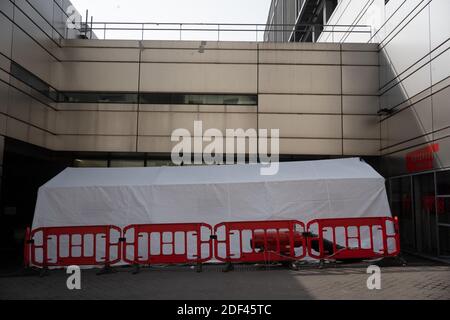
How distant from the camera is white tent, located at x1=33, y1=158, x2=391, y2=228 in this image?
43.2 feet

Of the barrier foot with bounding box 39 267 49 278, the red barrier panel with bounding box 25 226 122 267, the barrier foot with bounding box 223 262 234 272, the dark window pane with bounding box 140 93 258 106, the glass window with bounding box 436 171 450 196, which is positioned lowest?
the barrier foot with bounding box 39 267 49 278

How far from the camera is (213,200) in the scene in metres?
13.3

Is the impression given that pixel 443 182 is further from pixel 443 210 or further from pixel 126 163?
pixel 126 163

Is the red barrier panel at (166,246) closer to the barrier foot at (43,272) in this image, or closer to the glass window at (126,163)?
the barrier foot at (43,272)

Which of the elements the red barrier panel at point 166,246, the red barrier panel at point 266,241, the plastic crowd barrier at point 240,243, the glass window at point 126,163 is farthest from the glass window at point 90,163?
the red barrier panel at point 266,241

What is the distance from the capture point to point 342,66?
718 inches

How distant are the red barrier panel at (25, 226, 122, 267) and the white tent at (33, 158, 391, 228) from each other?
0.84 m

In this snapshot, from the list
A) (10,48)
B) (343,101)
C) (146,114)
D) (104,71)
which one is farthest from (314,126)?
(10,48)

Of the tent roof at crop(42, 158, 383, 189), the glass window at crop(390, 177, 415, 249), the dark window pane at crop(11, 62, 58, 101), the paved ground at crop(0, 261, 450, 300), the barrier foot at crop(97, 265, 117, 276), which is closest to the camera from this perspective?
the paved ground at crop(0, 261, 450, 300)

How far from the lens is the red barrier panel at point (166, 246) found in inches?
→ 436

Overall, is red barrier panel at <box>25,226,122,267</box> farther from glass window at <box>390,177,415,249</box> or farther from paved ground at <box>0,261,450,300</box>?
glass window at <box>390,177,415,249</box>

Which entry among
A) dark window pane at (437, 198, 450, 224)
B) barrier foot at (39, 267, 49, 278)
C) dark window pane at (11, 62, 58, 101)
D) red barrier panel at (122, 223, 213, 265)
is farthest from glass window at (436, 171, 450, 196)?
dark window pane at (11, 62, 58, 101)

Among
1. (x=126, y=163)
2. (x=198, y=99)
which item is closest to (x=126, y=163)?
(x=126, y=163)

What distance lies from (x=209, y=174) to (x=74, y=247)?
4.55m
